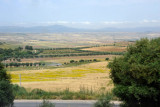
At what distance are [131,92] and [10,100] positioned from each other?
5.49m

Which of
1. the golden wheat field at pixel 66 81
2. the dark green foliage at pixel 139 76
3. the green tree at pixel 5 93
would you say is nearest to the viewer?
the dark green foliage at pixel 139 76

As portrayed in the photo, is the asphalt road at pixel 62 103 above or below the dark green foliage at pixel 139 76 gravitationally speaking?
below

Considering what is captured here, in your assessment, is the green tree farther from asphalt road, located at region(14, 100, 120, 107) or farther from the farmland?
the farmland

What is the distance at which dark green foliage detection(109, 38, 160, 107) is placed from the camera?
1007 centimetres

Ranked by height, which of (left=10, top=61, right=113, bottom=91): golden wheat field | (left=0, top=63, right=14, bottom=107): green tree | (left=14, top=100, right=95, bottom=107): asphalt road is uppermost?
(left=0, top=63, right=14, bottom=107): green tree

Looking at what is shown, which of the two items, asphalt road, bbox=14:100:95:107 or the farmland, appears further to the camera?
the farmland

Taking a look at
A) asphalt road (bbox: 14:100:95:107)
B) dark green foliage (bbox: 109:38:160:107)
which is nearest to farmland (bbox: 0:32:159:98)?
dark green foliage (bbox: 109:38:160:107)

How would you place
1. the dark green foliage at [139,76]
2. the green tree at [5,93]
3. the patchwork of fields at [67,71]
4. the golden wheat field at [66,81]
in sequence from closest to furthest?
the dark green foliage at [139,76], the green tree at [5,93], the golden wheat field at [66,81], the patchwork of fields at [67,71]

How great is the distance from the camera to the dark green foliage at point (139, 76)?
1007 cm

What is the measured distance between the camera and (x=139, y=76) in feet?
33.3

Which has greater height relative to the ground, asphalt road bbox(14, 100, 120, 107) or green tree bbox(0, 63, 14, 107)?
green tree bbox(0, 63, 14, 107)

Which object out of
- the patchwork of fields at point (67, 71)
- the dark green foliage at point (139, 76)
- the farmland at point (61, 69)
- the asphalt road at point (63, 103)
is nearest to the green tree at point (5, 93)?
the patchwork of fields at point (67, 71)

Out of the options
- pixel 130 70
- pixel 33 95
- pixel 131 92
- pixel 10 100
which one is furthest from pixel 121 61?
pixel 33 95

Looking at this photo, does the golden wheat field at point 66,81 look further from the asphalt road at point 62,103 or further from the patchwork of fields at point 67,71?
the asphalt road at point 62,103
